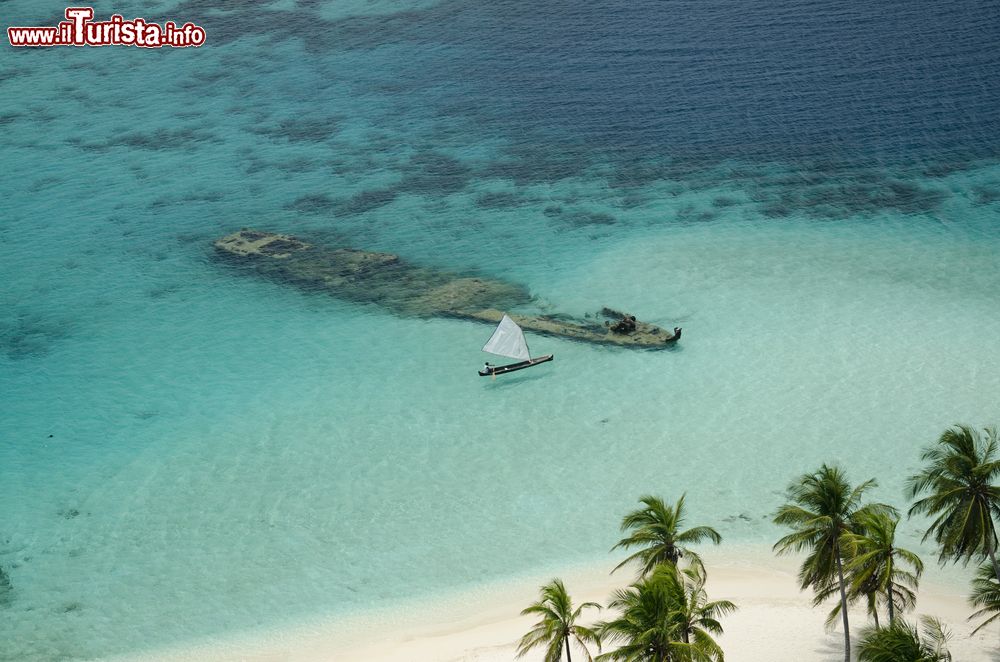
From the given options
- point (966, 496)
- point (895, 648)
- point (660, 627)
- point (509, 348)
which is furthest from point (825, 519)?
point (509, 348)

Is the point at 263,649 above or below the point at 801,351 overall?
below

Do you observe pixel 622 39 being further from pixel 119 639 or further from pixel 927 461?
pixel 119 639

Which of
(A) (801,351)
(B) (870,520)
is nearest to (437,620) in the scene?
(B) (870,520)

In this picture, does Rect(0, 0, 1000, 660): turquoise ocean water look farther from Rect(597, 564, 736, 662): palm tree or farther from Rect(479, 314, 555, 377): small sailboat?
Rect(597, 564, 736, 662): palm tree

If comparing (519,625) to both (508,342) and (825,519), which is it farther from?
(508,342)

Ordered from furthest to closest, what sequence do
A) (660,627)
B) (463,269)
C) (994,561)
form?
1. (463,269)
2. (994,561)
3. (660,627)

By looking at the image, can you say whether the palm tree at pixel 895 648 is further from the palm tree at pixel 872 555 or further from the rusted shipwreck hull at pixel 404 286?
the rusted shipwreck hull at pixel 404 286
